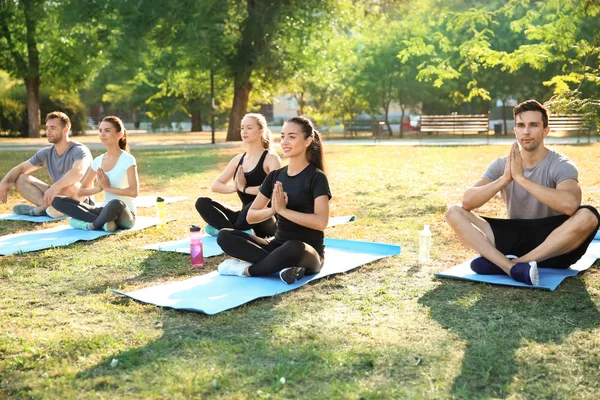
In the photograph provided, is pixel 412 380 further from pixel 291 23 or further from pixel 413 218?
pixel 291 23

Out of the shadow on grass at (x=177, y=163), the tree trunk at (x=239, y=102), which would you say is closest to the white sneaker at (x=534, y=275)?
the shadow on grass at (x=177, y=163)

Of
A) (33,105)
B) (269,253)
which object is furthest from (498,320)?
(33,105)

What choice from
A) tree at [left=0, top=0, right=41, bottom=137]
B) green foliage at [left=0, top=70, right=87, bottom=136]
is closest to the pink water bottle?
tree at [left=0, top=0, right=41, bottom=137]

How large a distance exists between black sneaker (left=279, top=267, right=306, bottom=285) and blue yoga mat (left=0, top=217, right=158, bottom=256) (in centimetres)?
311

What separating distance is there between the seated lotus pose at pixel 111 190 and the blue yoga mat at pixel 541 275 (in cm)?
403

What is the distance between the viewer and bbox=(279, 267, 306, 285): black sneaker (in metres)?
5.58

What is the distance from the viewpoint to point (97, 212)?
27.8ft

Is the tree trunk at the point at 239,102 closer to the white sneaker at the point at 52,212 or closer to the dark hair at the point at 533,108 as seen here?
the white sneaker at the point at 52,212

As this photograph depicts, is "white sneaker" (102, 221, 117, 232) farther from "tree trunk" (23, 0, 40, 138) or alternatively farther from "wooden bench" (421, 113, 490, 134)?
"tree trunk" (23, 0, 40, 138)

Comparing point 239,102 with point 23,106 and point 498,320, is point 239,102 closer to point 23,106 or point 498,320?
point 23,106

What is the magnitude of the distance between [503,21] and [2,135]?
25659mm

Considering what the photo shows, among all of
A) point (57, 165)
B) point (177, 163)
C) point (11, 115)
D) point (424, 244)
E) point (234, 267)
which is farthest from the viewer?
point (11, 115)

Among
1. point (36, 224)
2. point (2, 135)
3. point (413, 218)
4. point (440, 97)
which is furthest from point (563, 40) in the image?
point (2, 135)

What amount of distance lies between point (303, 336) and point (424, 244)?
7.70 ft
